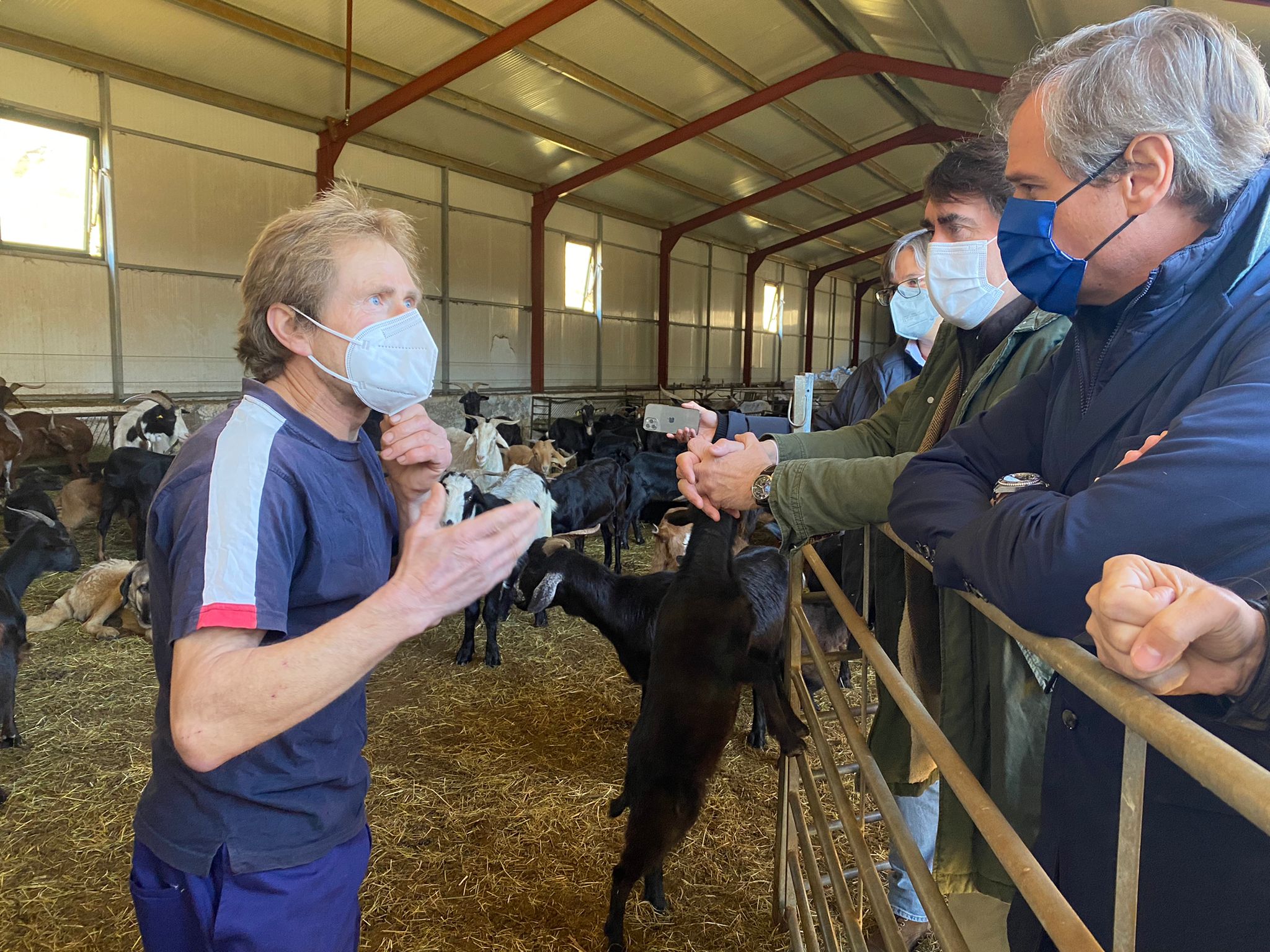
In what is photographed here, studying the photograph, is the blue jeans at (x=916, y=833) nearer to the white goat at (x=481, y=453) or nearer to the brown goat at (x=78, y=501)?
the white goat at (x=481, y=453)

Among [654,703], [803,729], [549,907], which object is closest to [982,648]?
[803,729]

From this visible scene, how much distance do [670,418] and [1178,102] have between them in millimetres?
1908

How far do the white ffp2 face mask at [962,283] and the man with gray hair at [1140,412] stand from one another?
0.58 meters

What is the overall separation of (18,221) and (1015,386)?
1208 centimetres

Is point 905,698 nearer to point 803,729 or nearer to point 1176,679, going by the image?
point 1176,679

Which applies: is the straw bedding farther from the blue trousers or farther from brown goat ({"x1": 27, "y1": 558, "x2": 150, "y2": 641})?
the blue trousers

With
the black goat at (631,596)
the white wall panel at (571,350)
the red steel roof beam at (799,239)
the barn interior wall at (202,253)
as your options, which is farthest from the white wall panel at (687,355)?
the black goat at (631,596)

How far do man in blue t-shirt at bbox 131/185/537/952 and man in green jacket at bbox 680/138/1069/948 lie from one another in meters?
0.77

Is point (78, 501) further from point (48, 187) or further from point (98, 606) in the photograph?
point (48, 187)

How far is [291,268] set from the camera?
4.94 feet

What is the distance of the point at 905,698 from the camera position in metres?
1.32

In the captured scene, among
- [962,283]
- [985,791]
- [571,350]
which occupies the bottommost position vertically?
[985,791]

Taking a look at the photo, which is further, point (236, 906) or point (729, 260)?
point (729, 260)

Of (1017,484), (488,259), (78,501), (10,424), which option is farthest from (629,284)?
(1017,484)
